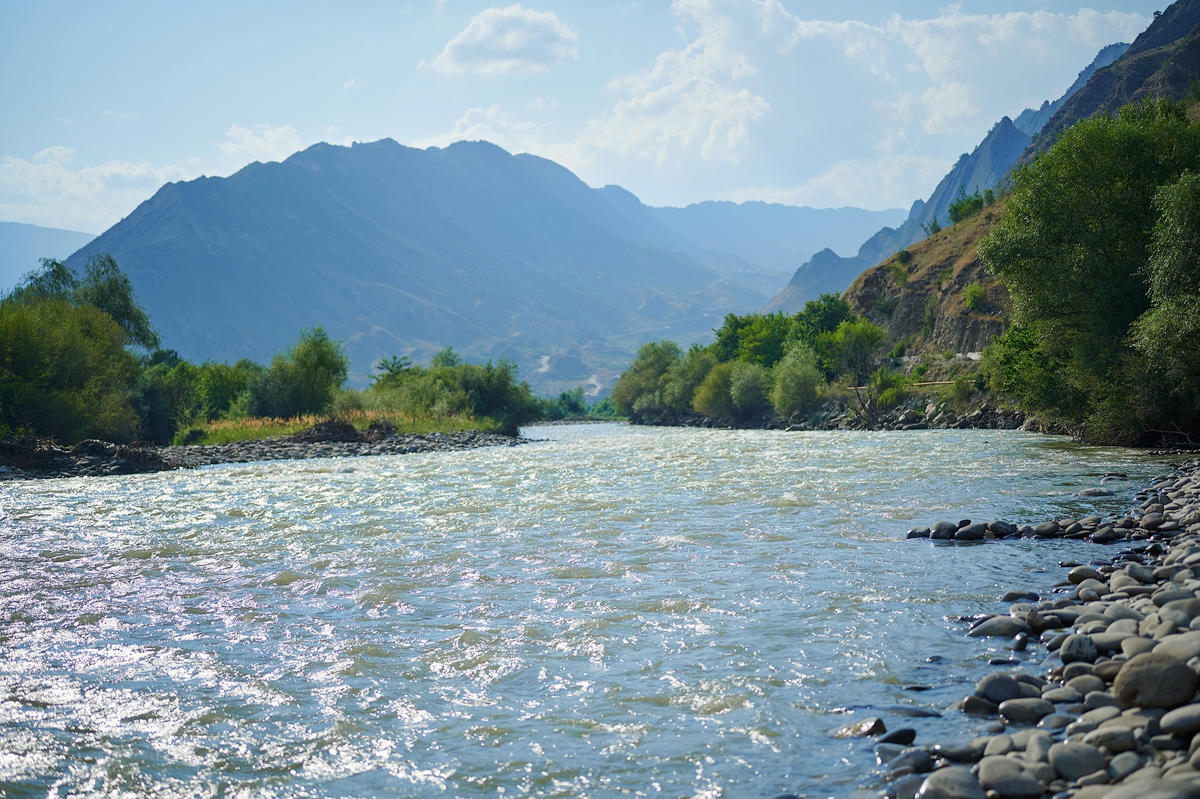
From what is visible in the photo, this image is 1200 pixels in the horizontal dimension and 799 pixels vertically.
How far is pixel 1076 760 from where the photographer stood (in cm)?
558

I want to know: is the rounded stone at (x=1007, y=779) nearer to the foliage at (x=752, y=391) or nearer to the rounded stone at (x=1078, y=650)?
the rounded stone at (x=1078, y=650)

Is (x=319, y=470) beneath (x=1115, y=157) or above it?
beneath

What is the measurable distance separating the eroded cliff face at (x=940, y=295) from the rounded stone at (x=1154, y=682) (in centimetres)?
6882

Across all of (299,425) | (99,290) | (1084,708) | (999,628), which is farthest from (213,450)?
(1084,708)

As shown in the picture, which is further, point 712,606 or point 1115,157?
point 1115,157

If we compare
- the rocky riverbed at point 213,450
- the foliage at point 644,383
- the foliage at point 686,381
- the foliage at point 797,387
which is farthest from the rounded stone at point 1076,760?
the foliage at point 644,383

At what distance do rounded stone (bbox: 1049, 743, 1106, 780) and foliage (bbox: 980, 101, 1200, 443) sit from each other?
25.7 meters

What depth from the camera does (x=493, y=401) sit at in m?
79.8

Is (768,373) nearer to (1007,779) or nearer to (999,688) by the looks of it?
(999,688)

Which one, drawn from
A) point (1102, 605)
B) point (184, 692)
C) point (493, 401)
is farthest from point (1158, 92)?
point (184, 692)

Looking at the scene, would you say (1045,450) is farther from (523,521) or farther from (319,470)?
(319,470)

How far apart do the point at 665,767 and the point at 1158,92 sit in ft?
401

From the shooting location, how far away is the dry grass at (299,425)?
53594mm

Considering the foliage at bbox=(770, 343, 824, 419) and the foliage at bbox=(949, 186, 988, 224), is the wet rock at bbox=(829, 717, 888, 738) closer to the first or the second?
the foliage at bbox=(770, 343, 824, 419)
